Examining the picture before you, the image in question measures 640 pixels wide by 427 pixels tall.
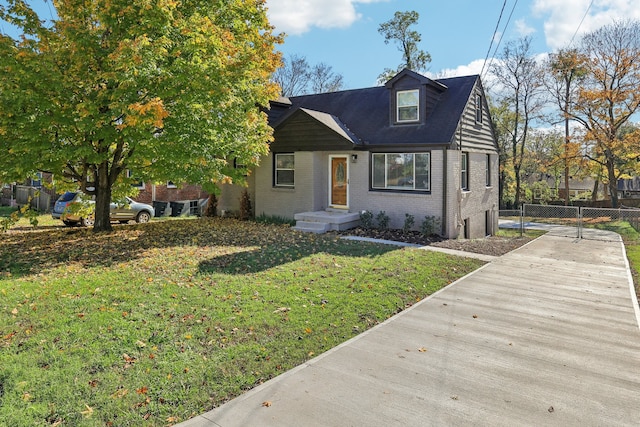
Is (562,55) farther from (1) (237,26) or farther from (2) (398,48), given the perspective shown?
(1) (237,26)

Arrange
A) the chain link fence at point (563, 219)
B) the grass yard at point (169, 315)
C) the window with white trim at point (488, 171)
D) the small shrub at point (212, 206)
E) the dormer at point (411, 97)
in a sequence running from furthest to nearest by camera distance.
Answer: the chain link fence at point (563, 219), the small shrub at point (212, 206), the window with white trim at point (488, 171), the dormer at point (411, 97), the grass yard at point (169, 315)

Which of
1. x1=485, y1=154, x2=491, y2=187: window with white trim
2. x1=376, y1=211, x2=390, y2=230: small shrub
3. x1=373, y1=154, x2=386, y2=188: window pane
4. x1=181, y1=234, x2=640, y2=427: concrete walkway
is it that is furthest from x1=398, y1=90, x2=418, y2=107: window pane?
x1=181, y1=234, x2=640, y2=427: concrete walkway

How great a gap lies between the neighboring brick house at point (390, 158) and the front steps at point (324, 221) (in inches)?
3.0

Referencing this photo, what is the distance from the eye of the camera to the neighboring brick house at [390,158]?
570 inches

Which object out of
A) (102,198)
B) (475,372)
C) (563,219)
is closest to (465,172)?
(475,372)

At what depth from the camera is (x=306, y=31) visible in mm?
26797

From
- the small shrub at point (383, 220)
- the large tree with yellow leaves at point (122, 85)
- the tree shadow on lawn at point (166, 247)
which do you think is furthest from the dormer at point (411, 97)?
the large tree with yellow leaves at point (122, 85)

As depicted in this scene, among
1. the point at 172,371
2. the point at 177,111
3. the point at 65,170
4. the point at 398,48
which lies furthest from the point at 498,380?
the point at 398,48

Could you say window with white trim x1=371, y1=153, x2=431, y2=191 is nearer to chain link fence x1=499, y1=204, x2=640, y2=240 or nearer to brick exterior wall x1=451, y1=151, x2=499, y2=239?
brick exterior wall x1=451, y1=151, x2=499, y2=239

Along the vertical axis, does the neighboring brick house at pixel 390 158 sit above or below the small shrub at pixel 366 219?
above

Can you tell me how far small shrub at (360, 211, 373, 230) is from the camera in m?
15.1

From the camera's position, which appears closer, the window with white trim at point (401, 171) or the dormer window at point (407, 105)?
the window with white trim at point (401, 171)

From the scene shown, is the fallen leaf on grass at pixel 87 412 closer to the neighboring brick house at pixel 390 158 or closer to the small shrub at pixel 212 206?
the neighboring brick house at pixel 390 158

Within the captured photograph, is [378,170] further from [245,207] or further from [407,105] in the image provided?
[245,207]
